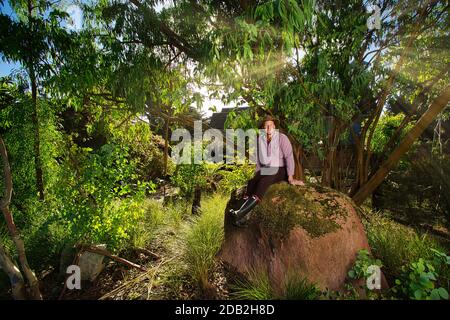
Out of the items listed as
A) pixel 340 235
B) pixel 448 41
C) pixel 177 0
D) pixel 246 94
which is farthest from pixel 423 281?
pixel 177 0

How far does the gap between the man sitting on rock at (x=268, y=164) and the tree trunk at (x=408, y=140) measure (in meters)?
2.45

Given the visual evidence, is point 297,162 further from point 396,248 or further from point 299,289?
point 299,289

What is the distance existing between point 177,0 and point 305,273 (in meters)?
4.48

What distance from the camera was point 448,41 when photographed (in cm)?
451

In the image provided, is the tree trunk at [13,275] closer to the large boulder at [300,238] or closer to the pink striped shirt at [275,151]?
the large boulder at [300,238]

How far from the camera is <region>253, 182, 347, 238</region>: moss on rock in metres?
3.03

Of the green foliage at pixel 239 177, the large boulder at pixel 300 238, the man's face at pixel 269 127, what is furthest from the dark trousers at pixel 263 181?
the green foliage at pixel 239 177

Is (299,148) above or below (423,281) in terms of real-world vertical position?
above

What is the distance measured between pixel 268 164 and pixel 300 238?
98 centimetres

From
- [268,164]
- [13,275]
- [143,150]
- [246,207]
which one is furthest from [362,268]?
[143,150]

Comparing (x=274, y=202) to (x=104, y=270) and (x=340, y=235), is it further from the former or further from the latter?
(x=104, y=270)

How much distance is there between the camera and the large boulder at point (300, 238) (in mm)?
2891

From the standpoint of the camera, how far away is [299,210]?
10.3ft
